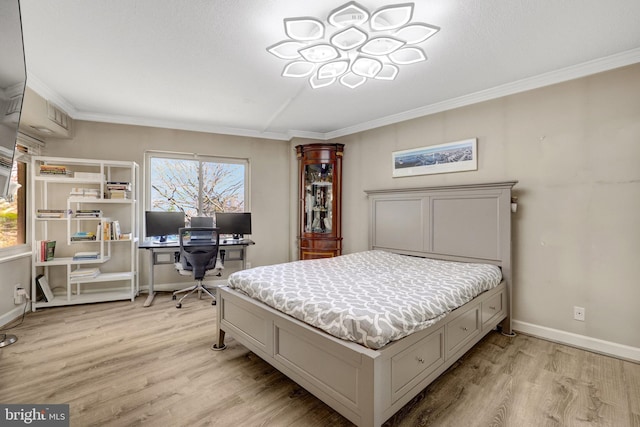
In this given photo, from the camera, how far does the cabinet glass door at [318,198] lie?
443 centimetres

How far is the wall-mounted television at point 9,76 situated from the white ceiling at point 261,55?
1407mm

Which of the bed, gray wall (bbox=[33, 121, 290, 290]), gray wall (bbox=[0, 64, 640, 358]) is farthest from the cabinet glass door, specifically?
gray wall (bbox=[0, 64, 640, 358])

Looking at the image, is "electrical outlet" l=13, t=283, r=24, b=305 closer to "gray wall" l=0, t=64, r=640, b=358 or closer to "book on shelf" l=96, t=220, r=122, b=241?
"gray wall" l=0, t=64, r=640, b=358

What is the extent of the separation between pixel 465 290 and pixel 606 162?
165 centimetres

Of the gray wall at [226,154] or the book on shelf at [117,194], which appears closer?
the book on shelf at [117,194]

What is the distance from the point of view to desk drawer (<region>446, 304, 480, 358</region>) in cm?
190

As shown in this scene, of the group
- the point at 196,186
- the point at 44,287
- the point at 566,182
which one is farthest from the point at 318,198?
the point at 44,287

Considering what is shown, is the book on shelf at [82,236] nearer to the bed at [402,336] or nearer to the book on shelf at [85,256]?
the book on shelf at [85,256]

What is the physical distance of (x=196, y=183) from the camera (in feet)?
14.5

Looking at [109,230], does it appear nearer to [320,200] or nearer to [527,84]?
[320,200]

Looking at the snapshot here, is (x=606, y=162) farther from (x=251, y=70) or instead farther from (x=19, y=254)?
(x=19, y=254)

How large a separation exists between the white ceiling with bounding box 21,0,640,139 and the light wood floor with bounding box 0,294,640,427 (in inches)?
93.2

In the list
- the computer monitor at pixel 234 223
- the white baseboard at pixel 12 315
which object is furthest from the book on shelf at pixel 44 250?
the computer monitor at pixel 234 223

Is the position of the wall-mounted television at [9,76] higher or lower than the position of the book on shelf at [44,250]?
higher
